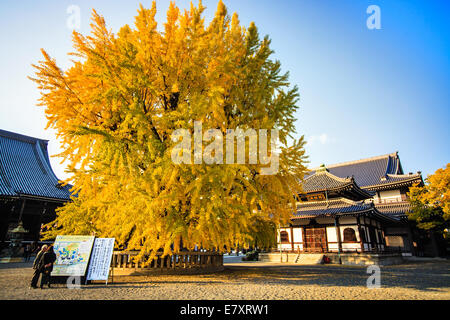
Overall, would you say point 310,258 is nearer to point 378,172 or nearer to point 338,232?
point 338,232

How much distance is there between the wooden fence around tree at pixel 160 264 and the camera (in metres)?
8.37

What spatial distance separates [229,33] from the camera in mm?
8789

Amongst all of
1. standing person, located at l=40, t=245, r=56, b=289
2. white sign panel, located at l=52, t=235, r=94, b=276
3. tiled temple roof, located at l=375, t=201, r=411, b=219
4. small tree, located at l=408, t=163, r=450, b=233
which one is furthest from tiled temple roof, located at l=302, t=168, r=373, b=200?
standing person, located at l=40, t=245, r=56, b=289

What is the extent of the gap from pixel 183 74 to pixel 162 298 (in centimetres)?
633

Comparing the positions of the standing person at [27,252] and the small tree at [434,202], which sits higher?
the small tree at [434,202]

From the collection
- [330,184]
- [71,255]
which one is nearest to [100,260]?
[71,255]

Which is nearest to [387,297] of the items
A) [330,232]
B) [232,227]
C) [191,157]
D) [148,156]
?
[232,227]

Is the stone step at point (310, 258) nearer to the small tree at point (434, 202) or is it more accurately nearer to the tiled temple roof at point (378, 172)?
the tiled temple roof at point (378, 172)

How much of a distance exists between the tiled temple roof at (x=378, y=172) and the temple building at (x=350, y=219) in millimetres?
112

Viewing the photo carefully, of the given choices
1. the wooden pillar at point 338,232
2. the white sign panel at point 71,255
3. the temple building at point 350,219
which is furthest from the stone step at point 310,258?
the white sign panel at point 71,255

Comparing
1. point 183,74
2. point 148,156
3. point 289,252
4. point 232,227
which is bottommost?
point 289,252

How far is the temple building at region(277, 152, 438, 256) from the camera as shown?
17.3 meters

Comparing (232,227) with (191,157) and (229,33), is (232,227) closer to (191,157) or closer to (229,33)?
(191,157)

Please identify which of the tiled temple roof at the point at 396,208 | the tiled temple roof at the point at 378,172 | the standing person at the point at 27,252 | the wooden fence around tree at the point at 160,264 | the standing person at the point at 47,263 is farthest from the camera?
the tiled temple roof at the point at 378,172
